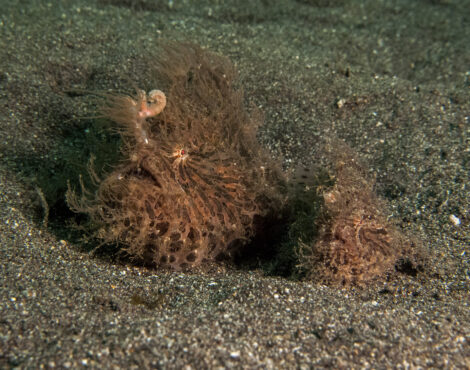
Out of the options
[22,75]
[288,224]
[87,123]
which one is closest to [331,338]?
[288,224]

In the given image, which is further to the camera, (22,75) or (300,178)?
(22,75)

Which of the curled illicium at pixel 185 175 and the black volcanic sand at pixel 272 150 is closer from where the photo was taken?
the black volcanic sand at pixel 272 150

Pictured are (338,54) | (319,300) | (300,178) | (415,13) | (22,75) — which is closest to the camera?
(319,300)

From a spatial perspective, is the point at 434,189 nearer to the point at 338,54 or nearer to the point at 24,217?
the point at 338,54

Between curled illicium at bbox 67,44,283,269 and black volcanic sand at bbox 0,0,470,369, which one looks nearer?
black volcanic sand at bbox 0,0,470,369

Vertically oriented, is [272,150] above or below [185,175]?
below

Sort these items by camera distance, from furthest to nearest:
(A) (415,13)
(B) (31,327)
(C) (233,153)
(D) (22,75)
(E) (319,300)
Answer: (A) (415,13), (D) (22,75), (C) (233,153), (E) (319,300), (B) (31,327)

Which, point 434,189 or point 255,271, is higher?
point 434,189

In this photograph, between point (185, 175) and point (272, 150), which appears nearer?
point (185, 175)
